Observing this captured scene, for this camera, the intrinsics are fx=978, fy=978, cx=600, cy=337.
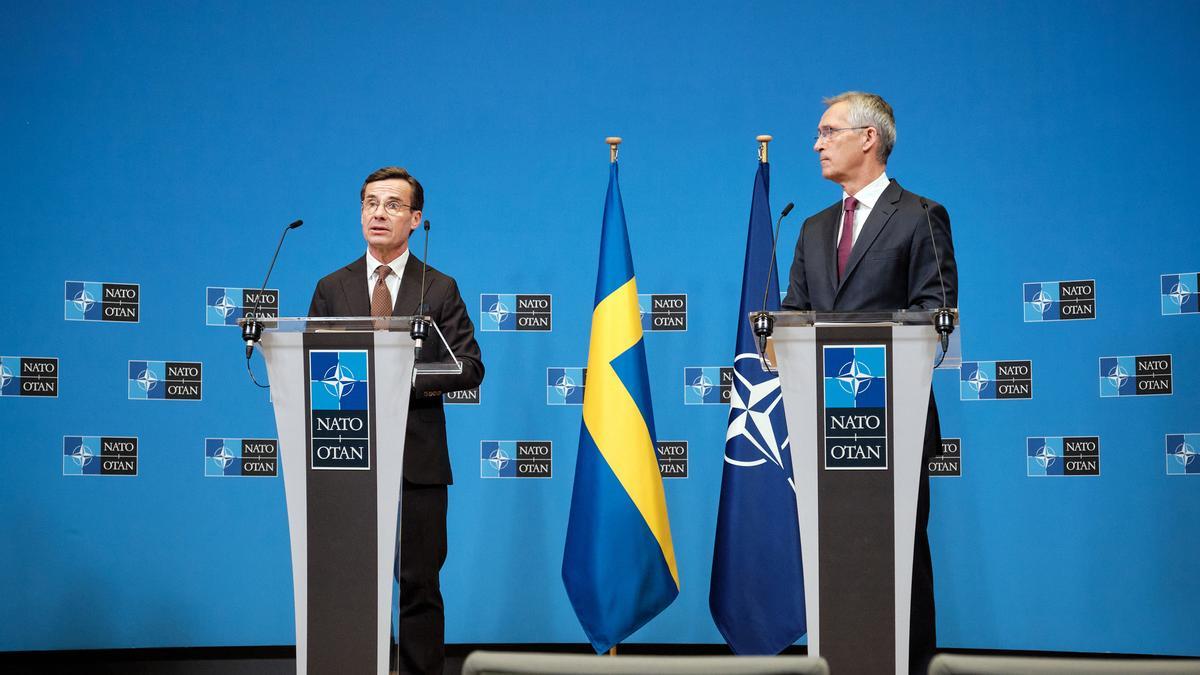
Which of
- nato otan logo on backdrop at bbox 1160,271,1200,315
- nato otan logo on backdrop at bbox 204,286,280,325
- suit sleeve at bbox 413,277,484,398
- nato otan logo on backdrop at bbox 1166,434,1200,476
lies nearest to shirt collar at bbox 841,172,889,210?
suit sleeve at bbox 413,277,484,398

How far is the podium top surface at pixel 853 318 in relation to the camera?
7.15 feet

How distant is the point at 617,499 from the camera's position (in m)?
3.67

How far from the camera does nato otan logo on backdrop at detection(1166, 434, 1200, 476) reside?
416 centimetres

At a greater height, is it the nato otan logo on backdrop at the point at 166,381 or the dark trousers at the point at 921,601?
the nato otan logo on backdrop at the point at 166,381

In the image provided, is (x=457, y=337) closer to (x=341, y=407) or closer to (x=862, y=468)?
(x=341, y=407)

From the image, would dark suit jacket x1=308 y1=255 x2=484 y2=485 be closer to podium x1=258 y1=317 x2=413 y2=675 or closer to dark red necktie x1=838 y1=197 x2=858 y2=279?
podium x1=258 y1=317 x2=413 y2=675

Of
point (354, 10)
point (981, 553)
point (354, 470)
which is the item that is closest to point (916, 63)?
point (981, 553)

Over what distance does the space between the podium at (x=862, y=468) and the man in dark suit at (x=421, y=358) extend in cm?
123

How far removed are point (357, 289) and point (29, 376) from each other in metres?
2.11

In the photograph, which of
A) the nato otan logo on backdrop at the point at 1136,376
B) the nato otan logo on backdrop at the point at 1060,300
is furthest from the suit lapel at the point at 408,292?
the nato otan logo on backdrop at the point at 1136,376

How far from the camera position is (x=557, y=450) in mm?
4523

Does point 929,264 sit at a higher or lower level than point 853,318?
higher

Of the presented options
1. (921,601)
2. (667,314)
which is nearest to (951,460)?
(667,314)

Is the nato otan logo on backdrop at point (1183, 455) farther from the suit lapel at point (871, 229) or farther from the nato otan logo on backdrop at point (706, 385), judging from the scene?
the suit lapel at point (871, 229)
